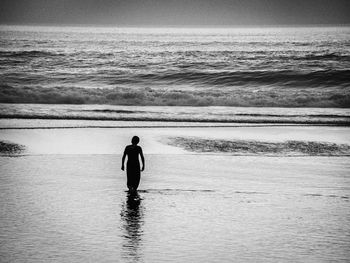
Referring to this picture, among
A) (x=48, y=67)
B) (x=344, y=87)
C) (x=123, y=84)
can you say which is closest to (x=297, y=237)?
(x=344, y=87)

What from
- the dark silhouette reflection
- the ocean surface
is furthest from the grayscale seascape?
the ocean surface

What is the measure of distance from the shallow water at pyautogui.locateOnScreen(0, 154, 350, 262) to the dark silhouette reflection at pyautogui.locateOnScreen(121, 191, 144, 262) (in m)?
0.02

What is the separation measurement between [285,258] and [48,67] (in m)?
51.4

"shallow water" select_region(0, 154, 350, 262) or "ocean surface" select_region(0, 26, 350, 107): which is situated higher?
"ocean surface" select_region(0, 26, 350, 107)

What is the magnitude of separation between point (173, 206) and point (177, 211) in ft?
1.06

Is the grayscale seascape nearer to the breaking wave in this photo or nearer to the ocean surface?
the breaking wave

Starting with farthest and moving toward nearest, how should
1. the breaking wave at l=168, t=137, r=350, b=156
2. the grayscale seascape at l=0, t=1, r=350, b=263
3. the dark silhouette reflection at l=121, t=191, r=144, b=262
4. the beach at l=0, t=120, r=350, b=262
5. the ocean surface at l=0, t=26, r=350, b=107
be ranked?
the ocean surface at l=0, t=26, r=350, b=107
the breaking wave at l=168, t=137, r=350, b=156
the grayscale seascape at l=0, t=1, r=350, b=263
the beach at l=0, t=120, r=350, b=262
the dark silhouette reflection at l=121, t=191, r=144, b=262

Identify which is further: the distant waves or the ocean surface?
the ocean surface

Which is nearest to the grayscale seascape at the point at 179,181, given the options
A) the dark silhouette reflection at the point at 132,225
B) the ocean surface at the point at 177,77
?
the dark silhouette reflection at the point at 132,225

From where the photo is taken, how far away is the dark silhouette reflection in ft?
28.4

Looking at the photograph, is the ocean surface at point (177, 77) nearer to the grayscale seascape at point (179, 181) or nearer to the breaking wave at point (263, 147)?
the grayscale seascape at point (179, 181)

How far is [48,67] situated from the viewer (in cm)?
5797

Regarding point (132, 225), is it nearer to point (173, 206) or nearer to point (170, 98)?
point (173, 206)

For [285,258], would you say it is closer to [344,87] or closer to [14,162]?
[14,162]
